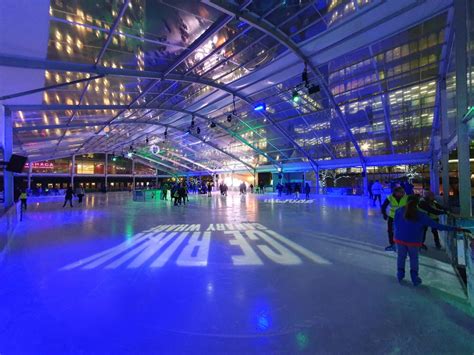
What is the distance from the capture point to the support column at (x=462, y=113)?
5875 millimetres

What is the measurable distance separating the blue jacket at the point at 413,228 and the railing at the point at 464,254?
0.29 m

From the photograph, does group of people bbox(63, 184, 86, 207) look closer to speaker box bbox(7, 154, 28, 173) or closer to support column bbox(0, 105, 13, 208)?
support column bbox(0, 105, 13, 208)

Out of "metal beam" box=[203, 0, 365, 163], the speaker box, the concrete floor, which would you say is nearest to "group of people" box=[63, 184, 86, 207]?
the speaker box

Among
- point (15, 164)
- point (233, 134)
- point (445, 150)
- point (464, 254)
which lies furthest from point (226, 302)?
point (233, 134)

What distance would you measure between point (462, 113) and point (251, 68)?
9946 mm

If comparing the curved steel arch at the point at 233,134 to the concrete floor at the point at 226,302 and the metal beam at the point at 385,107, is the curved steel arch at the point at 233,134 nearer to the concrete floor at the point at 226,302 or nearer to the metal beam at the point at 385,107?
the metal beam at the point at 385,107

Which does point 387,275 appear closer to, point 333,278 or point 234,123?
point 333,278

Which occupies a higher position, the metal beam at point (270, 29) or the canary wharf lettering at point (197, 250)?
the metal beam at point (270, 29)

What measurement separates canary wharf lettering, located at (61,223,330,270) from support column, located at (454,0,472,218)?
3960 mm

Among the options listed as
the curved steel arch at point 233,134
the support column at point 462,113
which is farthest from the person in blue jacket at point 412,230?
the curved steel arch at point 233,134

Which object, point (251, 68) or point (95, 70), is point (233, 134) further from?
point (95, 70)

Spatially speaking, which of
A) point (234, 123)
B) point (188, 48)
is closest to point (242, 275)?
point (188, 48)

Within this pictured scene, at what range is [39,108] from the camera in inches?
489

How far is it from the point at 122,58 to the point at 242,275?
9574 mm
